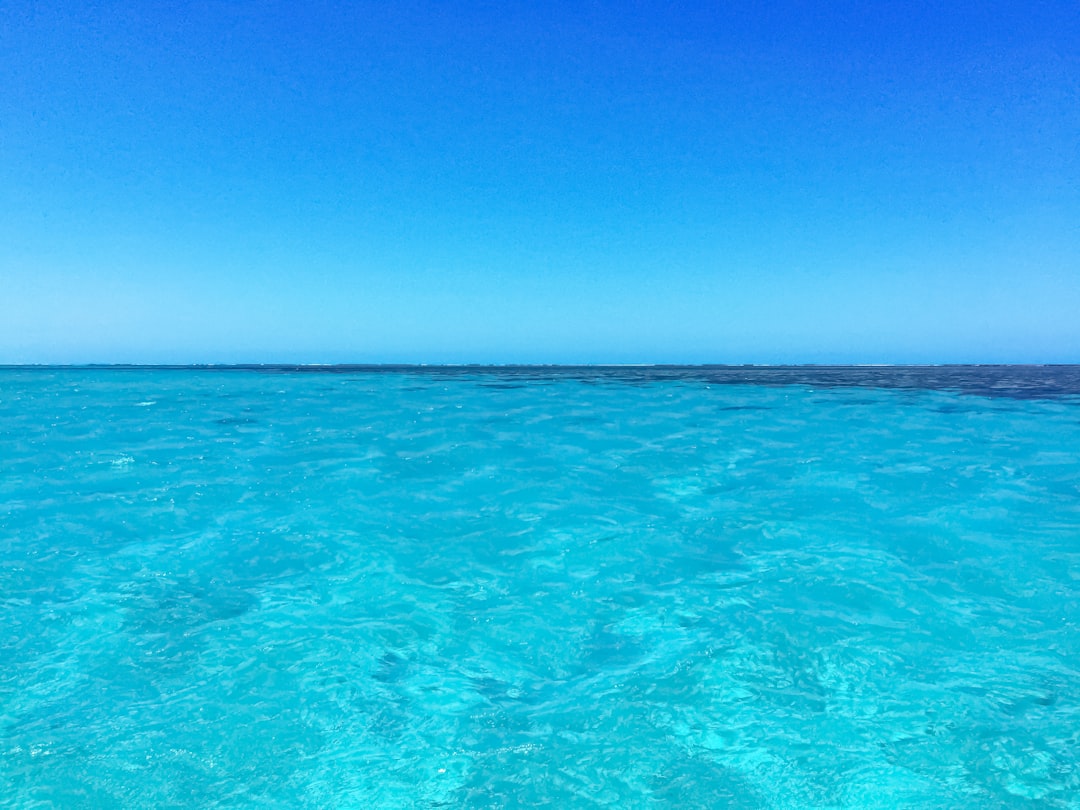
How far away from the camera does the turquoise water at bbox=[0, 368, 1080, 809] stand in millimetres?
3543

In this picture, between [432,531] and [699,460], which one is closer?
[432,531]

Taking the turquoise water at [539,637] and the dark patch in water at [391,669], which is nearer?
the turquoise water at [539,637]

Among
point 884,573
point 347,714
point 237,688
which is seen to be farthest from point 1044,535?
point 237,688

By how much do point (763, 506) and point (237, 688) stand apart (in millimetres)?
7691

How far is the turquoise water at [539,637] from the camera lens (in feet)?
11.6

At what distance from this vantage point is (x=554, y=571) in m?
Answer: 6.82

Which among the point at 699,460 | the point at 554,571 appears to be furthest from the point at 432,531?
the point at 699,460

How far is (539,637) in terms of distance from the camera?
5.30 m

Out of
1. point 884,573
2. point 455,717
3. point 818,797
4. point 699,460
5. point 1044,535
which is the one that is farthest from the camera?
point 699,460

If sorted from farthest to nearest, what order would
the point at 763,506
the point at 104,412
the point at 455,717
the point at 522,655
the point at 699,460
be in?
the point at 104,412, the point at 699,460, the point at 763,506, the point at 522,655, the point at 455,717

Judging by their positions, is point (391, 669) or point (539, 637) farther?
point (539, 637)

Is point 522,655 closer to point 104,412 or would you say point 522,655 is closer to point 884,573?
point 884,573

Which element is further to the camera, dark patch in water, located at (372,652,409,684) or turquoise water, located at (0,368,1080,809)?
dark patch in water, located at (372,652,409,684)

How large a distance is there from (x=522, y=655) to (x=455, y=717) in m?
0.99
